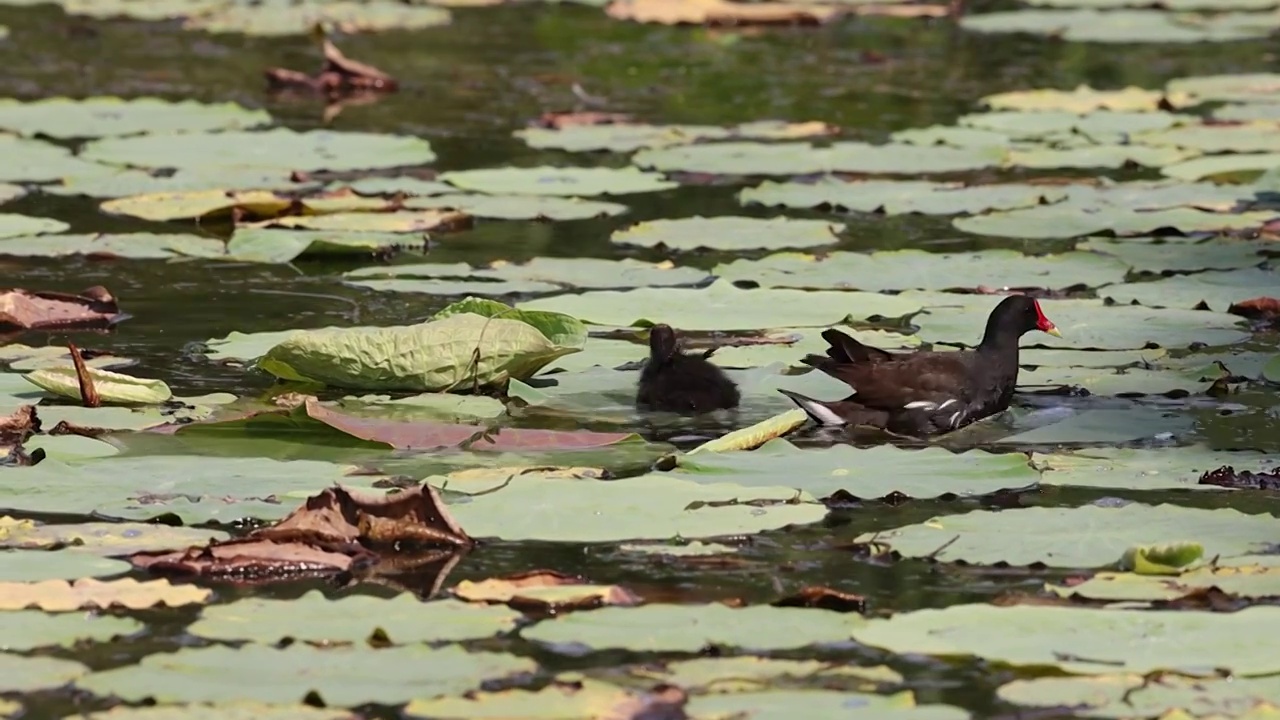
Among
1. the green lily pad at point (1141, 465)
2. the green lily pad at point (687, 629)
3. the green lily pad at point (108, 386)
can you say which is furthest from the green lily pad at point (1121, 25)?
the green lily pad at point (687, 629)

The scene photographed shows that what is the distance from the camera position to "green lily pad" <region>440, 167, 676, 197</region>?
932 centimetres

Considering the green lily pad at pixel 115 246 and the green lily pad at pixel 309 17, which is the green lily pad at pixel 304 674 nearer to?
the green lily pad at pixel 115 246

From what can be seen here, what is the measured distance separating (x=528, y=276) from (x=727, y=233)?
108 centimetres

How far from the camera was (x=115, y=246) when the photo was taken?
Answer: 8180 millimetres

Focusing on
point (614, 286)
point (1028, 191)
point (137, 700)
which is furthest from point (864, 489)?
point (1028, 191)

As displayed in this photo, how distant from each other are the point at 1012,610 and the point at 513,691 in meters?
0.93

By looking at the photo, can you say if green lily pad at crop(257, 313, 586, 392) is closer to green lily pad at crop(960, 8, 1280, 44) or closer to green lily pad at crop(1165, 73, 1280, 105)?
green lily pad at crop(1165, 73, 1280, 105)

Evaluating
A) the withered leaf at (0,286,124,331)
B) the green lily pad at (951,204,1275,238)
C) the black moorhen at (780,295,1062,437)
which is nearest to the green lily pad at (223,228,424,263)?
the withered leaf at (0,286,124,331)

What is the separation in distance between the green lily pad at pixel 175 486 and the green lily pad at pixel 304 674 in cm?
94

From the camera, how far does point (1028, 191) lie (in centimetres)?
934

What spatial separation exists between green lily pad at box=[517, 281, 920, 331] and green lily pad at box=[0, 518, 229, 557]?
2353mm

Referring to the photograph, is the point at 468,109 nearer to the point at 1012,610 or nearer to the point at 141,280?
the point at 141,280

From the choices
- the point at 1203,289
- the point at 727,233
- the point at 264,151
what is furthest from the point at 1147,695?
the point at 264,151

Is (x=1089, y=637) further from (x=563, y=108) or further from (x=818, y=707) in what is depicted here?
(x=563, y=108)
